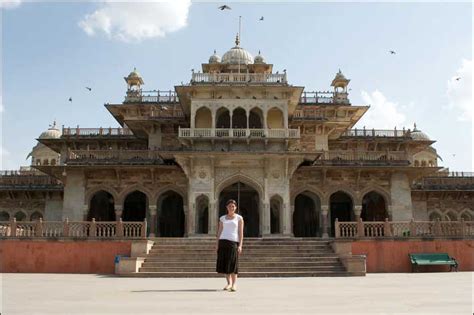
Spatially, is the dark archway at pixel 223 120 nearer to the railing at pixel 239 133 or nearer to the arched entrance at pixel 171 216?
the railing at pixel 239 133

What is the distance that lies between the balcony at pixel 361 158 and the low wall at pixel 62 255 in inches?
489

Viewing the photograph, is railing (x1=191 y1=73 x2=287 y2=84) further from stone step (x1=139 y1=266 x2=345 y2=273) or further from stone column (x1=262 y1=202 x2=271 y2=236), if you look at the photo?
stone step (x1=139 y1=266 x2=345 y2=273)

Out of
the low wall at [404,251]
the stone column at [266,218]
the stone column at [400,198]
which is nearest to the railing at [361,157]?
the stone column at [400,198]

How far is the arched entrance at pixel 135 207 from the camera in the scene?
31.0m

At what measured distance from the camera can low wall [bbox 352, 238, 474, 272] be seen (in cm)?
1928

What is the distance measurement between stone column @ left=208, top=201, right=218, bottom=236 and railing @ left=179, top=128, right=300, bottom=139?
11.4ft

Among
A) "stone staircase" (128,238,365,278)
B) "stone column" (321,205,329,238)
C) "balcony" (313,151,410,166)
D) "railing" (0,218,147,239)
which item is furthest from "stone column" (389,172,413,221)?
"railing" (0,218,147,239)

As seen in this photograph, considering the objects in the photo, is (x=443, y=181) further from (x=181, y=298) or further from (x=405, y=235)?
(x=181, y=298)

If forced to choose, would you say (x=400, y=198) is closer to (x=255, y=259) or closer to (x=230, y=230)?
(x=255, y=259)

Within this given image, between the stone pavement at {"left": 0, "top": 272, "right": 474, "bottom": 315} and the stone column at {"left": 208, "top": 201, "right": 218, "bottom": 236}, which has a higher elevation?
the stone column at {"left": 208, "top": 201, "right": 218, "bottom": 236}

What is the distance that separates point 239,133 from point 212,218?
4.54 m

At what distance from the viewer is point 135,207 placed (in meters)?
31.4

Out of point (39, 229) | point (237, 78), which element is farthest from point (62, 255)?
point (237, 78)

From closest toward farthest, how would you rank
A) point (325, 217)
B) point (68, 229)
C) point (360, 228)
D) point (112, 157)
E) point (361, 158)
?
1. point (68, 229)
2. point (360, 228)
3. point (112, 157)
4. point (325, 217)
5. point (361, 158)
